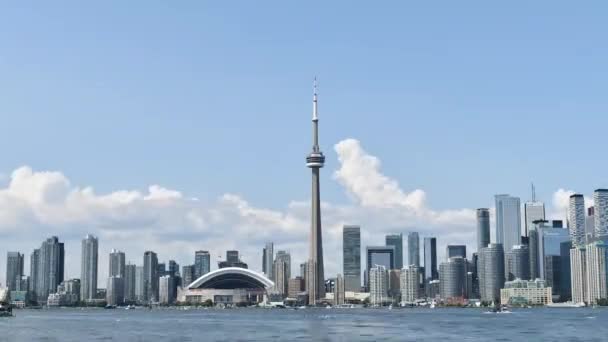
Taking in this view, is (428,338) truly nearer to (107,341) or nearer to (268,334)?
(268,334)

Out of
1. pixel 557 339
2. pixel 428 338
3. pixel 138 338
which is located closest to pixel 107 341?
pixel 138 338

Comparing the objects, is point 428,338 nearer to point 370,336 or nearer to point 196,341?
point 370,336

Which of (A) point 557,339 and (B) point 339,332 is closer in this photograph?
(A) point 557,339

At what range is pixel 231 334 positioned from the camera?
14425 centimetres

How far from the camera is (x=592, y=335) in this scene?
143000mm

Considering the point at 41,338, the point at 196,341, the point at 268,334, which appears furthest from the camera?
the point at 268,334

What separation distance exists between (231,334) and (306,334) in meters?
11.4

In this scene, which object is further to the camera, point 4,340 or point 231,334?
point 231,334

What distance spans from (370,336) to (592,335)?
34.4 m

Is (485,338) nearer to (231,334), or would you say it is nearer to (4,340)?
(231,334)

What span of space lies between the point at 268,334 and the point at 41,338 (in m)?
32.9

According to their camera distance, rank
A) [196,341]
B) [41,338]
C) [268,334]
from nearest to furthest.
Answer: [196,341] → [41,338] → [268,334]

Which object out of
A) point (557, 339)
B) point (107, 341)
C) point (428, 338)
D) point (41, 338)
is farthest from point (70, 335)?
point (557, 339)

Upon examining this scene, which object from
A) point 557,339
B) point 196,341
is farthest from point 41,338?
point 557,339
